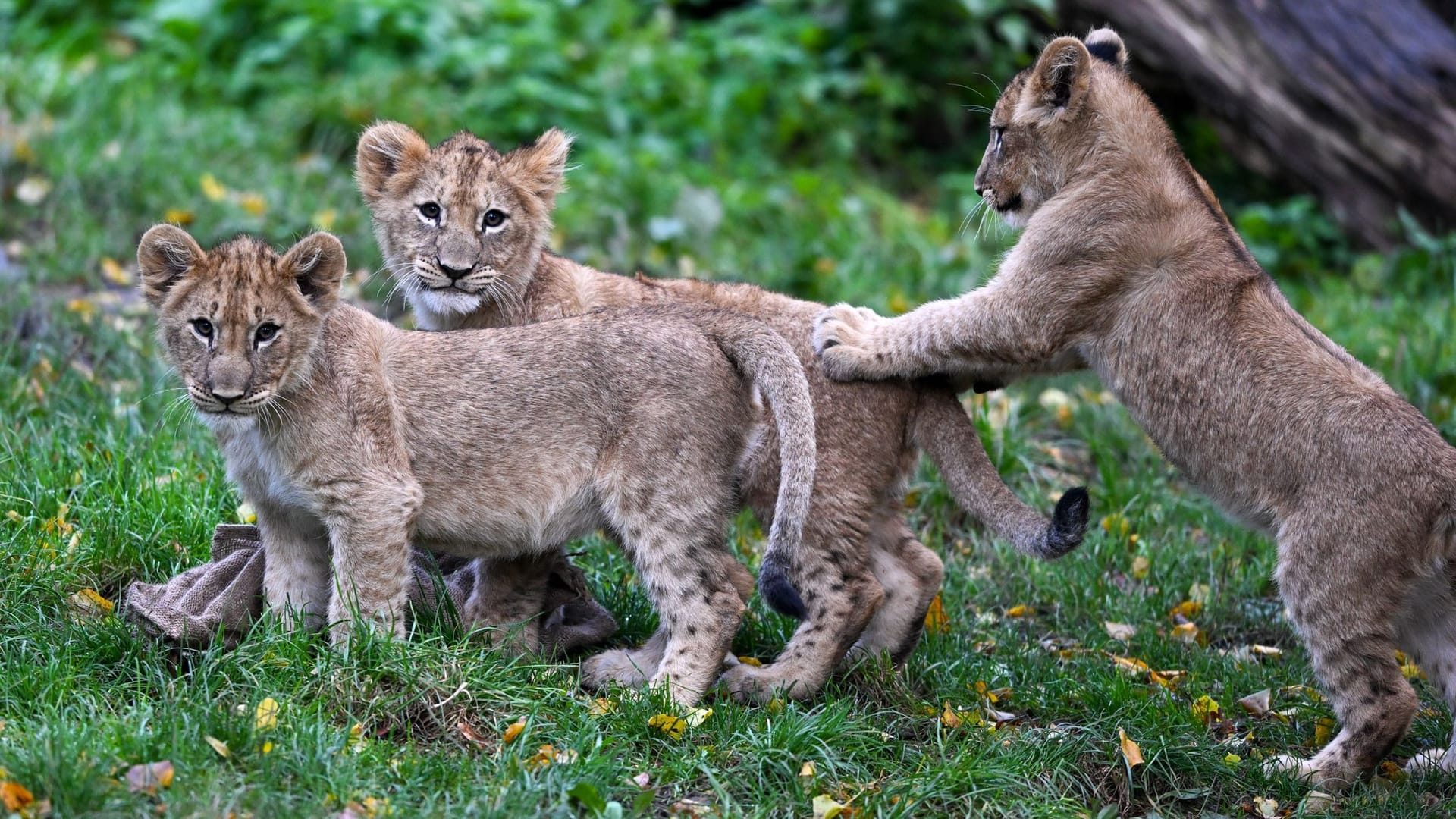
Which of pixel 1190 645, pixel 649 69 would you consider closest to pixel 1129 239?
pixel 1190 645

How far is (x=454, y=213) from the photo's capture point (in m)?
7.38

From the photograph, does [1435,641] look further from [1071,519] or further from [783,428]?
[783,428]

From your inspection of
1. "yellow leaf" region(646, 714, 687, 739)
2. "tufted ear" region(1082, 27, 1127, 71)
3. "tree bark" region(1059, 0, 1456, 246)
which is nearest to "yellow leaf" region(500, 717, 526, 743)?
"yellow leaf" region(646, 714, 687, 739)

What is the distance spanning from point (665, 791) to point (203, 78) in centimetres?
1059

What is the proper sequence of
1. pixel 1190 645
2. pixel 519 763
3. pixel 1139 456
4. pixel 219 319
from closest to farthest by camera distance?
pixel 519 763 < pixel 219 319 < pixel 1190 645 < pixel 1139 456

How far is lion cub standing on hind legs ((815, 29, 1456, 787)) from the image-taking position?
587 cm

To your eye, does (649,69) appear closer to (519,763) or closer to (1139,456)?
(1139,456)

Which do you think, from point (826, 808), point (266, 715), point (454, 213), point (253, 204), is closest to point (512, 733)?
point (266, 715)

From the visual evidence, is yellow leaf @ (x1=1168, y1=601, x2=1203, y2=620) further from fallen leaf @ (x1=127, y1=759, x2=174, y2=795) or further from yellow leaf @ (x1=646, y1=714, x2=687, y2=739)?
fallen leaf @ (x1=127, y1=759, x2=174, y2=795)

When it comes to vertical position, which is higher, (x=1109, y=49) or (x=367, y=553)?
(x=1109, y=49)

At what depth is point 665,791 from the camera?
537 cm

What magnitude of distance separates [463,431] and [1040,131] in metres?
3.05

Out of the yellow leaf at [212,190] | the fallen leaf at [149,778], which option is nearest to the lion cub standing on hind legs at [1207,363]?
the fallen leaf at [149,778]

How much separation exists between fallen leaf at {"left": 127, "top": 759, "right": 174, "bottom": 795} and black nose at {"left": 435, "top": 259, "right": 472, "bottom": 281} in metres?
3.07
